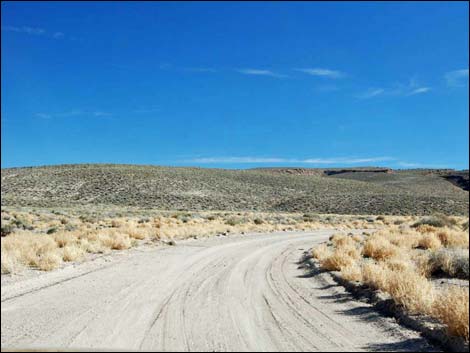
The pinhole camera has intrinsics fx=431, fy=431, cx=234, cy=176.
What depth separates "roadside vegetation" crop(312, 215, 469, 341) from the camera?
7.62m

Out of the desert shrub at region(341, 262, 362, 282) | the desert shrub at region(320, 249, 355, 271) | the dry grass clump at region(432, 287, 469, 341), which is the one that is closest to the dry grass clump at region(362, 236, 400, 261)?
the desert shrub at region(320, 249, 355, 271)

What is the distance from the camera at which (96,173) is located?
361ft

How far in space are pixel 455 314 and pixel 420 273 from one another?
612 centimetres

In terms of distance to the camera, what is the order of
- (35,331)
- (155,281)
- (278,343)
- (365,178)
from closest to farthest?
(278,343) → (35,331) → (155,281) → (365,178)

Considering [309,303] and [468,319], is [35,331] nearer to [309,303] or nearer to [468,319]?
[309,303]

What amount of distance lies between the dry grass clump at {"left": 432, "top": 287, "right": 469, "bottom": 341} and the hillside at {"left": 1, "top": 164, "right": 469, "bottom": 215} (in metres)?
60.4

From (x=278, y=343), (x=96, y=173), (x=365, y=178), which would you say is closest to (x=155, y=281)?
(x=278, y=343)

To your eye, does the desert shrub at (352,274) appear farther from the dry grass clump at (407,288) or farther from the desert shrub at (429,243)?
the desert shrub at (429,243)

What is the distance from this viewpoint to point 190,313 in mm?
8578

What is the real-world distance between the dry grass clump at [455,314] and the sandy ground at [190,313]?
20.8 inches

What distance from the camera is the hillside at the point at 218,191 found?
78.4m

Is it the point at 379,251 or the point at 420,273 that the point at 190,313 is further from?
the point at 379,251

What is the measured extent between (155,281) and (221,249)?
9.39 m

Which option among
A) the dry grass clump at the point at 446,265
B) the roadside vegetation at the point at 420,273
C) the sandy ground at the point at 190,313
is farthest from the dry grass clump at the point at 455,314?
the dry grass clump at the point at 446,265
